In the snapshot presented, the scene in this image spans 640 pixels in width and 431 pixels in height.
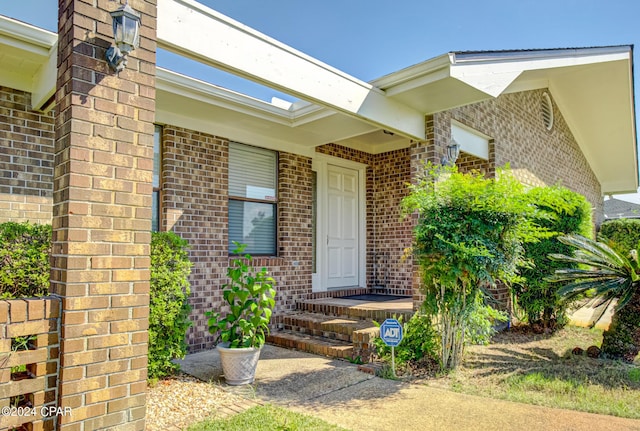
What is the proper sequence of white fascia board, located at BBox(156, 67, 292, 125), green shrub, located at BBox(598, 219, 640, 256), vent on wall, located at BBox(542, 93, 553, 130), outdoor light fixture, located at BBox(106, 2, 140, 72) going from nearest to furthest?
outdoor light fixture, located at BBox(106, 2, 140, 72), white fascia board, located at BBox(156, 67, 292, 125), vent on wall, located at BBox(542, 93, 553, 130), green shrub, located at BBox(598, 219, 640, 256)

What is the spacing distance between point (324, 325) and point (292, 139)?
125 inches

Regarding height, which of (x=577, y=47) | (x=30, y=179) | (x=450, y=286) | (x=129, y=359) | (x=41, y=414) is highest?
(x=577, y=47)

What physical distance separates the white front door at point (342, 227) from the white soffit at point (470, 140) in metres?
2.49

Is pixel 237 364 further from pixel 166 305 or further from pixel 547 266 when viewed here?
pixel 547 266

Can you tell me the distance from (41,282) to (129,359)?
1.87 meters

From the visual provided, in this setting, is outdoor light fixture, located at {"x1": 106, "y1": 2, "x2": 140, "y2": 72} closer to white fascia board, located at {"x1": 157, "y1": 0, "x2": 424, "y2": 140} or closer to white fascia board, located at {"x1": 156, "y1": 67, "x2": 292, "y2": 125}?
white fascia board, located at {"x1": 157, "y1": 0, "x2": 424, "y2": 140}

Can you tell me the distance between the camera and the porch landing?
5.55m

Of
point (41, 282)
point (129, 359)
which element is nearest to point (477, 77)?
point (129, 359)

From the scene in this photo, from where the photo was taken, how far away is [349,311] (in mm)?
6750

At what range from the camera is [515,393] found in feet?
13.8

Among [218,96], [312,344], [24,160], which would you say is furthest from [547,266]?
[24,160]

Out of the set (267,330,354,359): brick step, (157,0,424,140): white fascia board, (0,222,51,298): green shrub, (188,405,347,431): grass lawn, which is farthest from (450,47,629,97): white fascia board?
(0,222,51,298): green shrub

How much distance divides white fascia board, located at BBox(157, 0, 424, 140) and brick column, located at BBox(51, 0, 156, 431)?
76 centimetres

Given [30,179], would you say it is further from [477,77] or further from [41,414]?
[477,77]
